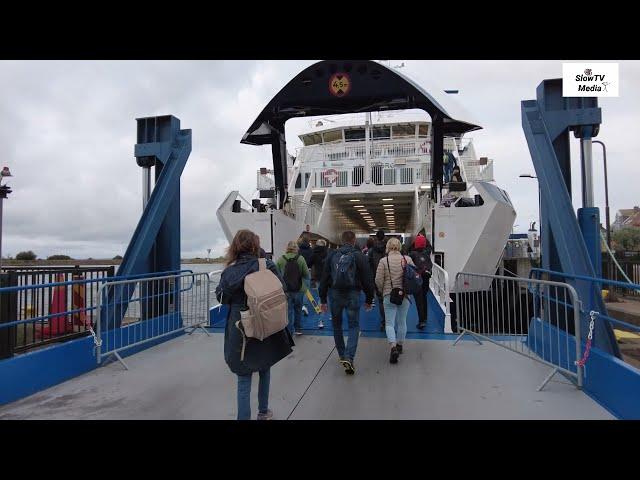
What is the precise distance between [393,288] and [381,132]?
62.0 feet

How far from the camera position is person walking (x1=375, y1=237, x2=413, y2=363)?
189 inches

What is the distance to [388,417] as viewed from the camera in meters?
3.23

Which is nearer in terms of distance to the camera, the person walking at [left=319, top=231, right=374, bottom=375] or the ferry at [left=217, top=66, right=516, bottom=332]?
the person walking at [left=319, top=231, right=374, bottom=375]

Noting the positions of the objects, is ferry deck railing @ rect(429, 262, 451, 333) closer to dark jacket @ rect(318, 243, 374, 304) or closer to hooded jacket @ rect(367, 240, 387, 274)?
hooded jacket @ rect(367, 240, 387, 274)

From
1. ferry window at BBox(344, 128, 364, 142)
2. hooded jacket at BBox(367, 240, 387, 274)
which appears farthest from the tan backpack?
ferry window at BBox(344, 128, 364, 142)

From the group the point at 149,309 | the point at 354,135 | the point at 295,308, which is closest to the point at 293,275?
the point at 295,308

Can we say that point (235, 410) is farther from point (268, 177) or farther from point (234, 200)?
point (268, 177)

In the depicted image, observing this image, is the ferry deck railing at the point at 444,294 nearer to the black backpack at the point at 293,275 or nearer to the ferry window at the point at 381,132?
the black backpack at the point at 293,275

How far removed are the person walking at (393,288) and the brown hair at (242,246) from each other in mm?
2230

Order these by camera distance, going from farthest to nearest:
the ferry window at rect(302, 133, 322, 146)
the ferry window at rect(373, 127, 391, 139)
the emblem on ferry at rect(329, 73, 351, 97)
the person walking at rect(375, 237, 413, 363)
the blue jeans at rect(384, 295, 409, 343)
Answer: the ferry window at rect(302, 133, 322, 146) < the ferry window at rect(373, 127, 391, 139) < the emblem on ferry at rect(329, 73, 351, 97) < the blue jeans at rect(384, 295, 409, 343) < the person walking at rect(375, 237, 413, 363)

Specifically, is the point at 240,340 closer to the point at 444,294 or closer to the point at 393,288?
the point at 393,288

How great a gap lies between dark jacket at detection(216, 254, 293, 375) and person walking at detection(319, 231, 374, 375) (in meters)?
1.55

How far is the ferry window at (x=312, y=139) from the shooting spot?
2302cm
